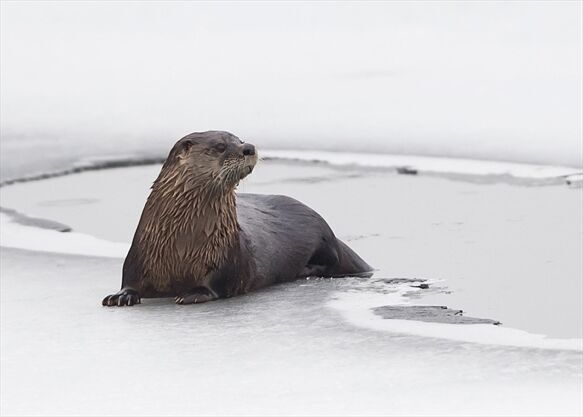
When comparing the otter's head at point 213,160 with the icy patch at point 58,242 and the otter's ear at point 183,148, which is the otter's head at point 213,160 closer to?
the otter's ear at point 183,148

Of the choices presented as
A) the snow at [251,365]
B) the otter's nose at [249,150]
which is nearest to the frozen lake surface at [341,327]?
the snow at [251,365]

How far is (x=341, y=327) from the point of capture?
550 cm

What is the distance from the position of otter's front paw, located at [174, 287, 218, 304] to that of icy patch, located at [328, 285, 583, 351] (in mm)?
531

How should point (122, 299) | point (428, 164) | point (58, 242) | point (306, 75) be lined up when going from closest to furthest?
point (122, 299), point (58, 242), point (428, 164), point (306, 75)

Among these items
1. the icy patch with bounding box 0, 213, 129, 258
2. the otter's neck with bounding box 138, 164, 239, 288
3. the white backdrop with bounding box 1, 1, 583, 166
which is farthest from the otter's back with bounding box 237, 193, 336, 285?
the white backdrop with bounding box 1, 1, 583, 166

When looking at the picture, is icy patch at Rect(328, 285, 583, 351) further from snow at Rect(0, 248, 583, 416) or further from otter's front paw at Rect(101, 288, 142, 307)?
otter's front paw at Rect(101, 288, 142, 307)

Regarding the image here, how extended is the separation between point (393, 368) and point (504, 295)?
147 centimetres

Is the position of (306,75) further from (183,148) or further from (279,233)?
(183,148)

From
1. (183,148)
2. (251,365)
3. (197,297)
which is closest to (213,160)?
(183,148)

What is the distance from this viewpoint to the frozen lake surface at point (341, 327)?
14.5ft

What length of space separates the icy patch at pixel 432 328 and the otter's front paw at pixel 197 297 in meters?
0.53

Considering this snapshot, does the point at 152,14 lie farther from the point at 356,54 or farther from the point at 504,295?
the point at 504,295

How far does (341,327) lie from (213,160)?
107 cm

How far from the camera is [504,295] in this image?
6.12 m
